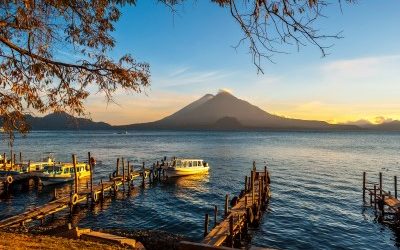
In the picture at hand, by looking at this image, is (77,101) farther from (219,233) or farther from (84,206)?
(84,206)

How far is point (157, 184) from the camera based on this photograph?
4584 centimetres

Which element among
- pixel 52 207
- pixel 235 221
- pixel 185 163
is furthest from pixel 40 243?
pixel 185 163

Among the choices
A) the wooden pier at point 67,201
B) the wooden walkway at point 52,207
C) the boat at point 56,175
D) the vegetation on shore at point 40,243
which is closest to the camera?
the vegetation on shore at point 40,243

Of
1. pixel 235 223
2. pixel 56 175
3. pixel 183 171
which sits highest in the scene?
pixel 56 175

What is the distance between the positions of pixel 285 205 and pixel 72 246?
2400 centimetres

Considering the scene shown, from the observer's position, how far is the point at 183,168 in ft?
166

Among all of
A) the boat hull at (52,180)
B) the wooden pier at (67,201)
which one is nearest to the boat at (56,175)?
the boat hull at (52,180)

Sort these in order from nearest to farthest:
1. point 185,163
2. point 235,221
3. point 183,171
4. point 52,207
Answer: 1. point 235,221
2. point 52,207
3. point 183,171
4. point 185,163

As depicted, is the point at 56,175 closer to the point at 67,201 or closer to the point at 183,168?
the point at 67,201

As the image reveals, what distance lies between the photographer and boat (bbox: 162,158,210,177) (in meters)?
49.5

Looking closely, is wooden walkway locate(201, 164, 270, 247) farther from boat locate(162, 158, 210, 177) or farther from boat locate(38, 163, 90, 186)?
boat locate(38, 163, 90, 186)

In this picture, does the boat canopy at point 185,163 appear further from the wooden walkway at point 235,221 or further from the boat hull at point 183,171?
the wooden walkway at point 235,221

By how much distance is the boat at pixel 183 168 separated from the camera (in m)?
49.5

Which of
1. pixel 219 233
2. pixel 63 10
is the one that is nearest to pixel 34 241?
pixel 63 10
